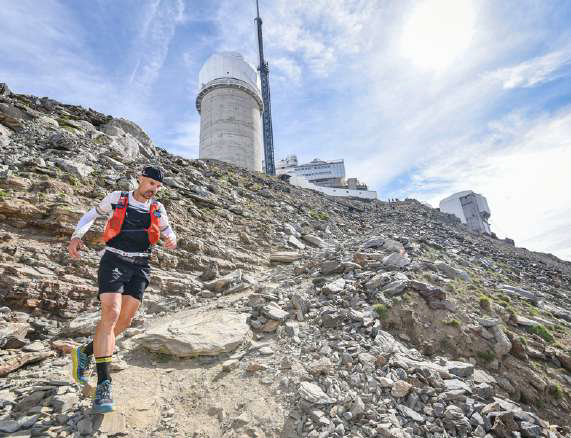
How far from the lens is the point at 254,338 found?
525cm

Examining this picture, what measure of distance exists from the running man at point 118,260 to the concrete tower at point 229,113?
91.1 ft

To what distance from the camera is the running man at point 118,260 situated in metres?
3.28

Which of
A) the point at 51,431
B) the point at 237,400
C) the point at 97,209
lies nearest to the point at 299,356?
the point at 237,400

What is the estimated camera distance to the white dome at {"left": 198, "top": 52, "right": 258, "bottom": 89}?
111 ft

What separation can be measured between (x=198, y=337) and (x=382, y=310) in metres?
3.82

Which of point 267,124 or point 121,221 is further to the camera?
point 267,124

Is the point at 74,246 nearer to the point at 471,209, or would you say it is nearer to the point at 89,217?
the point at 89,217

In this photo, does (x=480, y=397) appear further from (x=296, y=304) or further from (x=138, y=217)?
(x=138, y=217)

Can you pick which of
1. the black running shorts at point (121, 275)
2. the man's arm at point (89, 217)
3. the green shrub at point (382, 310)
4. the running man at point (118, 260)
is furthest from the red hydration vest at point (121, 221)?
the green shrub at point (382, 310)

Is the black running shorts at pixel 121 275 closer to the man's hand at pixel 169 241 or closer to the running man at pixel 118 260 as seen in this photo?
the running man at pixel 118 260

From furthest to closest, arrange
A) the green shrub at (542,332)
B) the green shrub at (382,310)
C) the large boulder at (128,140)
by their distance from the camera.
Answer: the large boulder at (128,140) < the green shrub at (542,332) < the green shrub at (382,310)

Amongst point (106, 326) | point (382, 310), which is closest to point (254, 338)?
point (106, 326)

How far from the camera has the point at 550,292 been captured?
14.1 meters

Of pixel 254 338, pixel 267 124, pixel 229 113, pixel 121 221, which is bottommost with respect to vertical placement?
pixel 254 338
